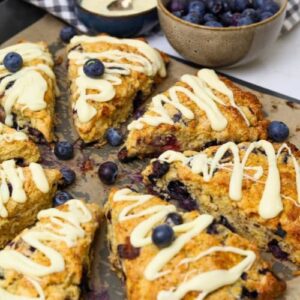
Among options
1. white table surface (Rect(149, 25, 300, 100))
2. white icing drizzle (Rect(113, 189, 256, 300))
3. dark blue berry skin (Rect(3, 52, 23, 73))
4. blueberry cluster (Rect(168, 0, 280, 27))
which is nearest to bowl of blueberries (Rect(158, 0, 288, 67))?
blueberry cluster (Rect(168, 0, 280, 27))

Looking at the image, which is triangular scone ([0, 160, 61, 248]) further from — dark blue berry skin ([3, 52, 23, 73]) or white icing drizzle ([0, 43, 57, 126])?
dark blue berry skin ([3, 52, 23, 73])

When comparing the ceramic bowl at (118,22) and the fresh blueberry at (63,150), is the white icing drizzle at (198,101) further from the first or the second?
the ceramic bowl at (118,22)

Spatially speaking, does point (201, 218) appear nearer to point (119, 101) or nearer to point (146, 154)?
point (146, 154)

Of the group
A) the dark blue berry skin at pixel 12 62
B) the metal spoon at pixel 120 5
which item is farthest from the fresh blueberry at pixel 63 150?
the metal spoon at pixel 120 5

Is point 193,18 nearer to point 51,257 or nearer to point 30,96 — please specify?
point 30,96

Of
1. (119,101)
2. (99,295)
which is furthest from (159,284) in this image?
(119,101)
